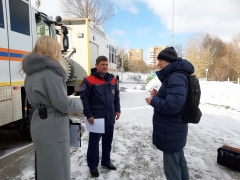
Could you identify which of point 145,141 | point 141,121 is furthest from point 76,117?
point 145,141

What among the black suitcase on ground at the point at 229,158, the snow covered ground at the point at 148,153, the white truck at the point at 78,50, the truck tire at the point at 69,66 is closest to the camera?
the snow covered ground at the point at 148,153

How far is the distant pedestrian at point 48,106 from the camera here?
84.0 inches

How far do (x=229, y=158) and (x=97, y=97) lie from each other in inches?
96.0

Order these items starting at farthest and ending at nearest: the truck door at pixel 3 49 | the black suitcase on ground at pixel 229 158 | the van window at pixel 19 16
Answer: the van window at pixel 19 16 → the truck door at pixel 3 49 → the black suitcase on ground at pixel 229 158

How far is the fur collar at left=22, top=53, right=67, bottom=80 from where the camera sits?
2135 millimetres

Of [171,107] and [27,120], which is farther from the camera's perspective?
[27,120]

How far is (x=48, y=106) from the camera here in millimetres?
2191

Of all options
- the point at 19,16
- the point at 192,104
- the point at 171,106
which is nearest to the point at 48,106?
the point at 171,106

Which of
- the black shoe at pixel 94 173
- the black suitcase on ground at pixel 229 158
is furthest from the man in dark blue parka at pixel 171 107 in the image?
the black suitcase on ground at pixel 229 158

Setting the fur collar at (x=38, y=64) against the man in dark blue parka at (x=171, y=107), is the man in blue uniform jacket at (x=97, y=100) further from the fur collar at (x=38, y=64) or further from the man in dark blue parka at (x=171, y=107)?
the fur collar at (x=38, y=64)

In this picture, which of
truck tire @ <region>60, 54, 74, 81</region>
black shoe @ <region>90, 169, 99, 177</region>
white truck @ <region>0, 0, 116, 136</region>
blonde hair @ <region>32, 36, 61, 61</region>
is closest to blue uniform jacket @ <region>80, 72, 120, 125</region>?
black shoe @ <region>90, 169, 99, 177</region>

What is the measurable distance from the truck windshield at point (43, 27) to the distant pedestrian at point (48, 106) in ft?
11.7

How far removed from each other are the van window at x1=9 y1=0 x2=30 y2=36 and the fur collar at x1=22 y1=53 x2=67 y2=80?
2.62 m

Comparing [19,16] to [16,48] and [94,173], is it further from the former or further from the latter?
[94,173]
